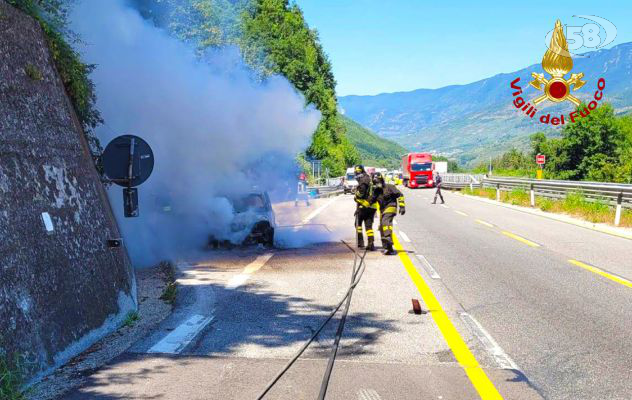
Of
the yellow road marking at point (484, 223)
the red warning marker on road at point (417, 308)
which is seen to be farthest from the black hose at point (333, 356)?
the yellow road marking at point (484, 223)

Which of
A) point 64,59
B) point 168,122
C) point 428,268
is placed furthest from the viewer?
point 168,122

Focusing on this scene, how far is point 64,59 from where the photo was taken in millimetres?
8328

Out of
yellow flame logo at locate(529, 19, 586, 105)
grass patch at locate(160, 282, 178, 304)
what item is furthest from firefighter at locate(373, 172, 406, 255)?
yellow flame logo at locate(529, 19, 586, 105)

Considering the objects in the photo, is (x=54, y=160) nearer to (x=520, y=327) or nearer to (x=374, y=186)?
(x=520, y=327)

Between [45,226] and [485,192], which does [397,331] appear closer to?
[45,226]

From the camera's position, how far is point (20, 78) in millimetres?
5828

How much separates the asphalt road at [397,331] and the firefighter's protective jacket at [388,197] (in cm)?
116

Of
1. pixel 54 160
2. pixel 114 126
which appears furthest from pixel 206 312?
pixel 114 126

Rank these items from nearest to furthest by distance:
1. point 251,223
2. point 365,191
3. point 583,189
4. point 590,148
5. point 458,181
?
1. point 365,191
2. point 251,223
3. point 583,189
4. point 590,148
5. point 458,181

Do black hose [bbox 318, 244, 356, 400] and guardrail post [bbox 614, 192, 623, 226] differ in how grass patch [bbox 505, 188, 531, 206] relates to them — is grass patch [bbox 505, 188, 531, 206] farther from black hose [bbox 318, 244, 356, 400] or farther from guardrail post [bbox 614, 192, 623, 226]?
black hose [bbox 318, 244, 356, 400]

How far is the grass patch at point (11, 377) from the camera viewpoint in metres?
3.98

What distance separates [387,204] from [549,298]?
485cm

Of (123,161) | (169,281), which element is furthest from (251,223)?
(123,161)

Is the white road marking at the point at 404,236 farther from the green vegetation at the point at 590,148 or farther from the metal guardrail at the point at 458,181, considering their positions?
the green vegetation at the point at 590,148
